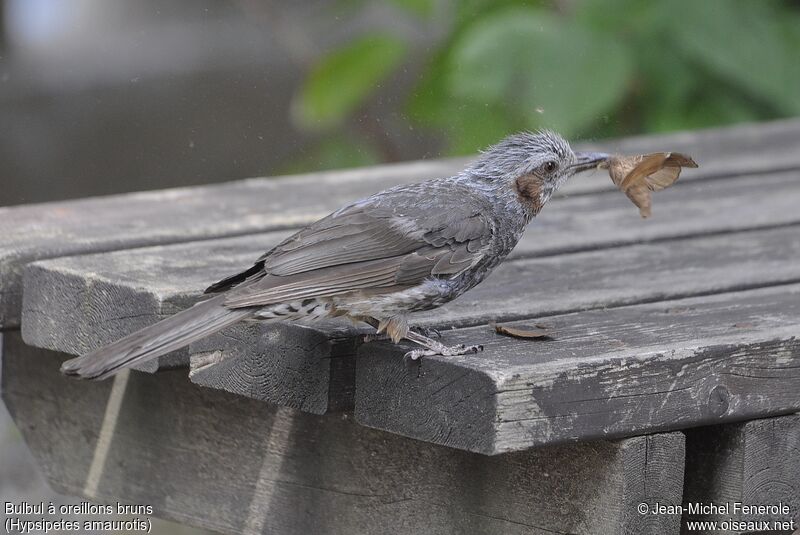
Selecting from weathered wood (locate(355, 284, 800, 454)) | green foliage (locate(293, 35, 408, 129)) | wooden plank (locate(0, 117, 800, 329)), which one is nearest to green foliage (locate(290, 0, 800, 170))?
green foliage (locate(293, 35, 408, 129))

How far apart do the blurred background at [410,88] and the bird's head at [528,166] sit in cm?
125

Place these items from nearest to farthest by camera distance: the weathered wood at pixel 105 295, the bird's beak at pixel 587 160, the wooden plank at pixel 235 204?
the weathered wood at pixel 105 295
the bird's beak at pixel 587 160
the wooden plank at pixel 235 204

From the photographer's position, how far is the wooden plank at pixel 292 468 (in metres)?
A: 2.55

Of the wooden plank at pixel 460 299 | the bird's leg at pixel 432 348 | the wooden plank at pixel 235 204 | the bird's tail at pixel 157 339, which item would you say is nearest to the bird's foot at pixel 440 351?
the bird's leg at pixel 432 348

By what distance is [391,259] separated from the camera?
2754mm

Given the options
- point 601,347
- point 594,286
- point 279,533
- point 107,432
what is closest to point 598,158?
point 594,286

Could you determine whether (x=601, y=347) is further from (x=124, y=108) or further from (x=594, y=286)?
(x=124, y=108)

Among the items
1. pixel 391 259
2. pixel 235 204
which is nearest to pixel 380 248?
pixel 391 259

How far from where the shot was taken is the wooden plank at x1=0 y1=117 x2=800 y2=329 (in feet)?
11.4

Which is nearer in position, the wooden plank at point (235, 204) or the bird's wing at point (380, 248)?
the bird's wing at point (380, 248)

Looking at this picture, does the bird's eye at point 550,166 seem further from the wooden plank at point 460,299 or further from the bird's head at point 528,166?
the wooden plank at point 460,299

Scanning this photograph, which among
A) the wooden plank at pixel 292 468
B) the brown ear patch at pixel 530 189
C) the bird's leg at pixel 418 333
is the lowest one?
the wooden plank at pixel 292 468

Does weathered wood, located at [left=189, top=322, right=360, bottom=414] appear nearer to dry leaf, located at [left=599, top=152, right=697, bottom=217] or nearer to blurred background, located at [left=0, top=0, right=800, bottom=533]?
dry leaf, located at [left=599, top=152, right=697, bottom=217]

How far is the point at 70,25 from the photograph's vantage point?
27.4ft
